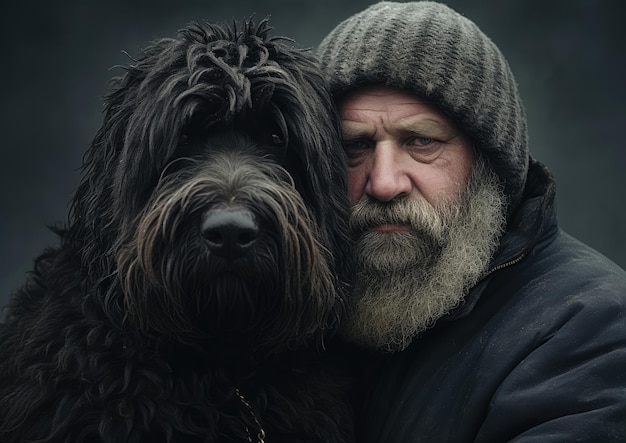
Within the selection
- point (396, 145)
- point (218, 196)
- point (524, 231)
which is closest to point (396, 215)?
point (396, 145)

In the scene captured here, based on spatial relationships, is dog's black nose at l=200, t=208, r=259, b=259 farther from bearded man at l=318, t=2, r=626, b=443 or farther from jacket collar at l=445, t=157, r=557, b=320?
jacket collar at l=445, t=157, r=557, b=320

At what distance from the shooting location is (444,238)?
3018mm

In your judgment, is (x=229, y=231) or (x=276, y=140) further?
(x=276, y=140)

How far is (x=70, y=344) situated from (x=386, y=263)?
111 centimetres

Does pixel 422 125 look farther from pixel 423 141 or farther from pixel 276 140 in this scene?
pixel 276 140

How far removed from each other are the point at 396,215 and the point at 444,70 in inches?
22.1

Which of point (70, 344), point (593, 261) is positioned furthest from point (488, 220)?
point (70, 344)

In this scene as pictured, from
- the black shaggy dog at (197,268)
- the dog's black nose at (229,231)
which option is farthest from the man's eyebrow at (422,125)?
the dog's black nose at (229,231)

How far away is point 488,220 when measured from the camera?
309cm

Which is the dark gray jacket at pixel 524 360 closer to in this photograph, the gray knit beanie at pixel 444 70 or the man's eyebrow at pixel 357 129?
the gray knit beanie at pixel 444 70

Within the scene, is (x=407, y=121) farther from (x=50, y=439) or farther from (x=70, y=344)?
(x=50, y=439)

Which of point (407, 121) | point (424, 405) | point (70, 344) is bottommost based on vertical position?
point (424, 405)

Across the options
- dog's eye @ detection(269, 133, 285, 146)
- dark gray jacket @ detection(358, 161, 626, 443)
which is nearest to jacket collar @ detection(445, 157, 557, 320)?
dark gray jacket @ detection(358, 161, 626, 443)

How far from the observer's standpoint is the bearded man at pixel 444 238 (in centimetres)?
260
